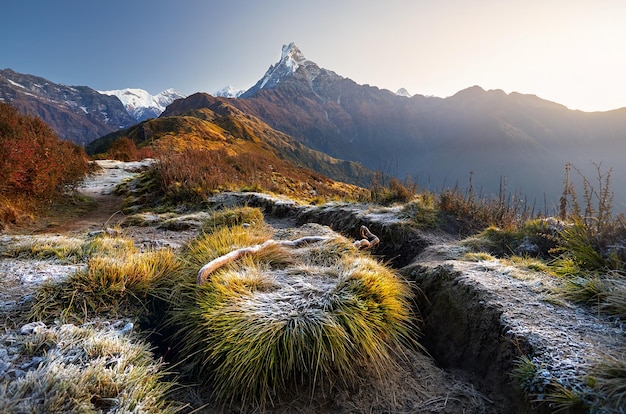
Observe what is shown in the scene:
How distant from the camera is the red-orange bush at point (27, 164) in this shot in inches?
296

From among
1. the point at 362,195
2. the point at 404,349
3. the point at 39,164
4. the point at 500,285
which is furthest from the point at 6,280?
the point at 362,195

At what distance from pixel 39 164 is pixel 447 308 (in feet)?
37.0

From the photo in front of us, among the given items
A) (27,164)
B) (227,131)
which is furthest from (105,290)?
(227,131)

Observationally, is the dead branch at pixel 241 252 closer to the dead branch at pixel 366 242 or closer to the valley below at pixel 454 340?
the dead branch at pixel 366 242

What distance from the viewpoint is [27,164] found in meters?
8.21

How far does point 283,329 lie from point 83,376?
4.21 ft

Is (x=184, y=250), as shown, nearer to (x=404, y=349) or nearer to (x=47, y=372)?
(x=47, y=372)

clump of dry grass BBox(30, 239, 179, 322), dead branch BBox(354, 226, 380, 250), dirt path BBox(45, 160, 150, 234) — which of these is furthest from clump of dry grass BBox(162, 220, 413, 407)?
dirt path BBox(45, 160, 150, 234)

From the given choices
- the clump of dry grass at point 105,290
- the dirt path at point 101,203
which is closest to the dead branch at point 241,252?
the clump of dry grass at point 105,290

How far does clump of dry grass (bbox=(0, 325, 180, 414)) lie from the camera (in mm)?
1523

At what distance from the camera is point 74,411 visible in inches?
59.3

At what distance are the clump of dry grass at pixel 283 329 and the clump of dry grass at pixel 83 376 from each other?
0.41 metres

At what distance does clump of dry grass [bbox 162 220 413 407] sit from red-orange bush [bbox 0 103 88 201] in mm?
7822

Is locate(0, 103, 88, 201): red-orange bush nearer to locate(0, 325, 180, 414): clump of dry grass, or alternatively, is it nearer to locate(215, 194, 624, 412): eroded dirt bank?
locate(0, 325, 180, 414): clump of dry grass
